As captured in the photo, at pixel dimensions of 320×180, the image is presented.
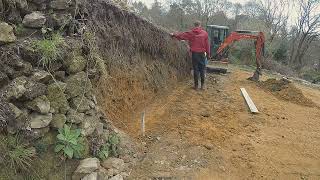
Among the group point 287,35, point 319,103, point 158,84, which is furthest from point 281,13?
point 158,84

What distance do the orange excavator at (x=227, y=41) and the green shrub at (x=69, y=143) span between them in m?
8.82

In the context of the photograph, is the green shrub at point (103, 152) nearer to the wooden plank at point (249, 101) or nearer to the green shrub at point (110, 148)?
the green shrub at point (110, 148)

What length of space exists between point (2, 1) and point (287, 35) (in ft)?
120

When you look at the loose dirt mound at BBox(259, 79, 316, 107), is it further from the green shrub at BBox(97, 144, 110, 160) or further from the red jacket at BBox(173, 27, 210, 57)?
the green shrub at BBox(97, 144, 110, 160)

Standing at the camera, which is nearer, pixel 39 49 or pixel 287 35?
pixel 39 49

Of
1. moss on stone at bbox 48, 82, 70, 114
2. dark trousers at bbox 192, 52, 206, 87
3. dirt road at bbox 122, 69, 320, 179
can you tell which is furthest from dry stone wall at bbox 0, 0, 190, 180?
dark trousers at bbox 192, 52, 206, 87

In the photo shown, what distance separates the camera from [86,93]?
16.4ft

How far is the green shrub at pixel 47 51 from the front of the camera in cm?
433

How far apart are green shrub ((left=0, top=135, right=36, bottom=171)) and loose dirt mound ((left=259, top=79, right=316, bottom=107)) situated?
25.8ft

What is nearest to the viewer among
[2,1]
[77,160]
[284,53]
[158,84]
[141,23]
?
[2,1]

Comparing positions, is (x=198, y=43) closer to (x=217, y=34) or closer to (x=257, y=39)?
(x=257, y=39)

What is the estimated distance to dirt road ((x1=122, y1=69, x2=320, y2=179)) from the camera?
5.39m

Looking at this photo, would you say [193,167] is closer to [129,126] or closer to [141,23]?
[129,126]

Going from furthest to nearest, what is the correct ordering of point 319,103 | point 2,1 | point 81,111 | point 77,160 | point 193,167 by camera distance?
point 319,103 < point 193,167 < point 81,111 < point 77,160 < point 2,1
